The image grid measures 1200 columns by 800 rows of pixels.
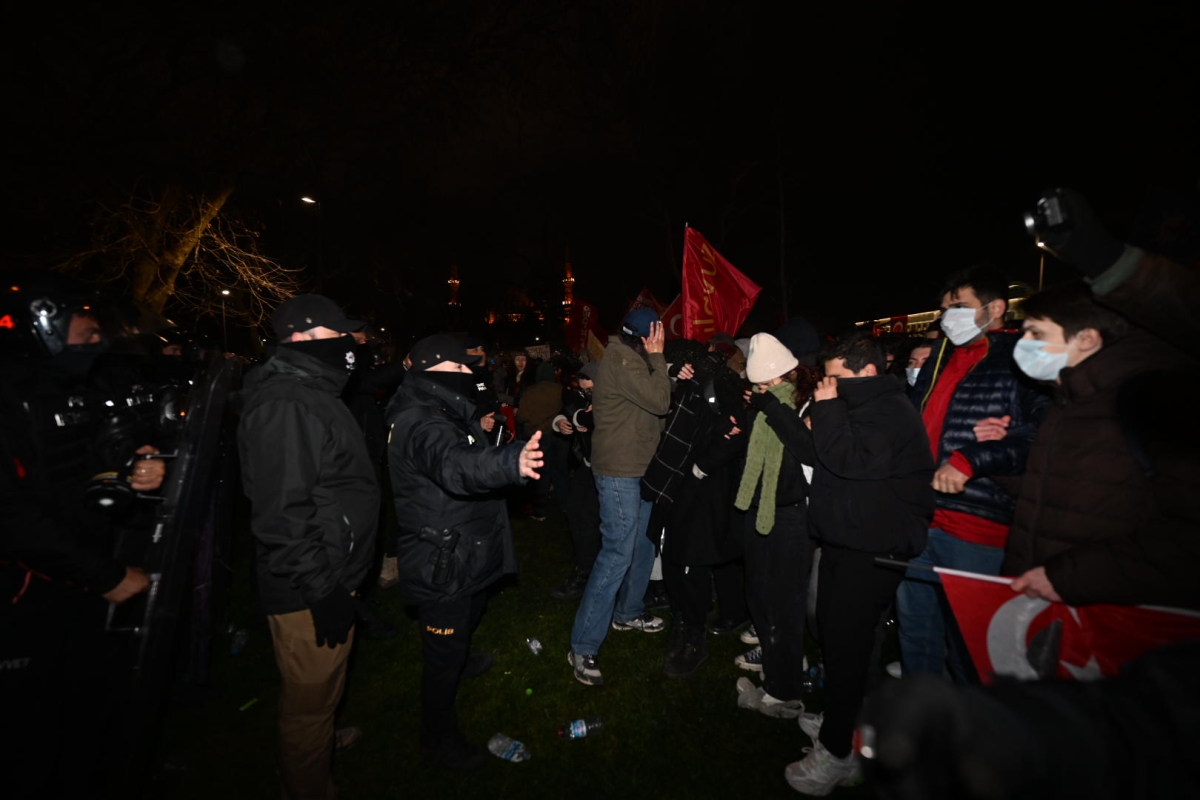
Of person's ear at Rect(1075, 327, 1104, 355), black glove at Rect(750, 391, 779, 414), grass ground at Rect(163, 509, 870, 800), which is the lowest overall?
grass ground at Rect(163, 509, 870, 800)

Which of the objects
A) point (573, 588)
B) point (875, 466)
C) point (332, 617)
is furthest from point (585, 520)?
point (875, 466)

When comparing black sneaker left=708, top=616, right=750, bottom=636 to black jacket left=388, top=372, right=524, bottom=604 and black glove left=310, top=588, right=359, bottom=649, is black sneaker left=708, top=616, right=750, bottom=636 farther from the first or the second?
black glove left=310, top=588, right=359, bottom=649

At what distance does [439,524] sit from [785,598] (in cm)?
217

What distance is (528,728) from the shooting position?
3443 mm

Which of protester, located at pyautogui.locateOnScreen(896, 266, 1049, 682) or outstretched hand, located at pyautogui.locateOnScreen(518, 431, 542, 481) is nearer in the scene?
outstretched hand, located at pyautogui.locateOnScreen(518, 431, 542, 481)

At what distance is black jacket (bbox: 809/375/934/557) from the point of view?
2.64m

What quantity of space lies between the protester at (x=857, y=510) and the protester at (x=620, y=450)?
1279 mm

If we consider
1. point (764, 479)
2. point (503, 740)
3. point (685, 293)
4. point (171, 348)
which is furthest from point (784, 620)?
point (171, 348)

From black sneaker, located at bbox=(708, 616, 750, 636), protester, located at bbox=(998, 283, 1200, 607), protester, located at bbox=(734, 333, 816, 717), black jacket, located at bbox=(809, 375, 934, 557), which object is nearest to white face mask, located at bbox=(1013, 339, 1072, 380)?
protester, located at bbox=(998, 283, 1200, 607)

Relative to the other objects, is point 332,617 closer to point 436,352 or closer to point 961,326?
point 436,352

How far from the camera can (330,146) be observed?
29.7 ft

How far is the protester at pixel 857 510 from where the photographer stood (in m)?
2.66

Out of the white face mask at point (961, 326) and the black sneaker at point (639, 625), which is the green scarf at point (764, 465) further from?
the black sneaker at point (639, 625)

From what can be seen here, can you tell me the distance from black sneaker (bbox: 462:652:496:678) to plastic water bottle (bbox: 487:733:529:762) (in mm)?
800
